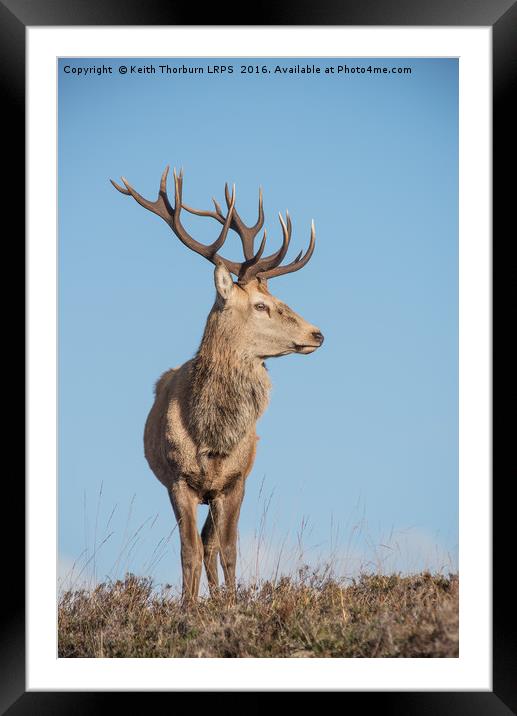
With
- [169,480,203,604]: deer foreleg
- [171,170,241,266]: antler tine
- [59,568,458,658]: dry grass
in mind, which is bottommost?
[59,568,458,658]: dry grass

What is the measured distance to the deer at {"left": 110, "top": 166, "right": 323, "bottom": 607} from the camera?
428 inches

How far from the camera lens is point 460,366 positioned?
9.09m

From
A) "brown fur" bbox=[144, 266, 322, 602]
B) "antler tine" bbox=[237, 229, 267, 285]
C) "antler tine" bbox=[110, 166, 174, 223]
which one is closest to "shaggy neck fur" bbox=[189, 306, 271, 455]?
"brown fur" bbox=[144, 266, 322, 602]

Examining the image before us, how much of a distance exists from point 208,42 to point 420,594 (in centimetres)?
434

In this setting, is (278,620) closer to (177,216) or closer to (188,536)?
(188,536)

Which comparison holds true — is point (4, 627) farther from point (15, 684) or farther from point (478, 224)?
point (478, 224)

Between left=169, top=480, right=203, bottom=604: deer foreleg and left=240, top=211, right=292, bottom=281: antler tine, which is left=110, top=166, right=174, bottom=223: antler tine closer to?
left=240, top=211, right=292, bottom=281: antler tine

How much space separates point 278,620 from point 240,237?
3549mm

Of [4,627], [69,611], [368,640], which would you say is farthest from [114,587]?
[368,640]

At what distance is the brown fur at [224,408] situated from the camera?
10.9 meters

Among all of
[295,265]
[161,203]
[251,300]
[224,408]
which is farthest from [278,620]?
[161,203]

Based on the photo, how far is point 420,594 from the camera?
33.0ft

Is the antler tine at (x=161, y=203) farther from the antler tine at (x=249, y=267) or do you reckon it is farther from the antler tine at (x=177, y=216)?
the antler tine at (x=249, y=267)

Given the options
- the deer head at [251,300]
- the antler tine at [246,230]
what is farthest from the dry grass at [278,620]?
the antler tine at [246,230]
